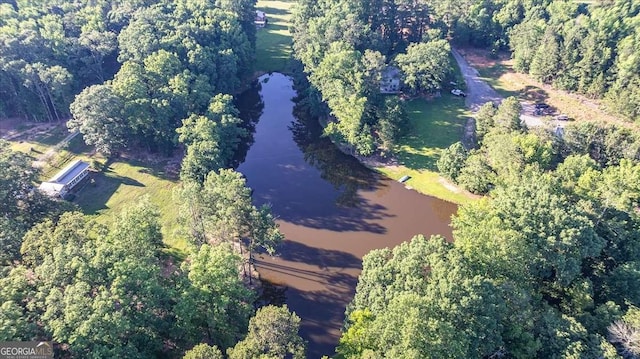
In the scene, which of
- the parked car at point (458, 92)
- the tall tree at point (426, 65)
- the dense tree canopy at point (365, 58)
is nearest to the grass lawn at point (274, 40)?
the dense tree canopy at point (365, 58)

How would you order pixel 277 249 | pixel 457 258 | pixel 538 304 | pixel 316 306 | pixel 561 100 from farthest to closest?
pixel 561 100, pixel 277 249, pixel 316 306, pixel 538 304, pixel 457 258

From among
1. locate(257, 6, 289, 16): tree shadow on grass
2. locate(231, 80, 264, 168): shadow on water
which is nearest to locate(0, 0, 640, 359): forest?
locate(231, 80, 264, 168): shadow on water

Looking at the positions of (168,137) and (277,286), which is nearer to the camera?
(277,286)

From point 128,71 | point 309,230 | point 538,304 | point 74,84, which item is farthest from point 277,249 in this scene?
point 74,84

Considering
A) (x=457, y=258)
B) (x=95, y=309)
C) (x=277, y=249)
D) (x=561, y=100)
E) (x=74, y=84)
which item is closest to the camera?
(x=95, y=309)

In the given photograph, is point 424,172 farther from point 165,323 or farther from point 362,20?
point 165,323

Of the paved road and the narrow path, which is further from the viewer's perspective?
the paved road

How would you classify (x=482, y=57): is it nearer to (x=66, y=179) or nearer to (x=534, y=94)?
(x=534, y=94)

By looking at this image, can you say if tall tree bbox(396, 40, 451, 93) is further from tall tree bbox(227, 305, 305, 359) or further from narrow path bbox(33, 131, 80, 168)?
tall tree bbox(227, 305, 305, 359)

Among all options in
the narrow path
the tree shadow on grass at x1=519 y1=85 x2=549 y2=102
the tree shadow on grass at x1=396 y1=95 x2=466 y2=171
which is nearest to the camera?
the narrow path
